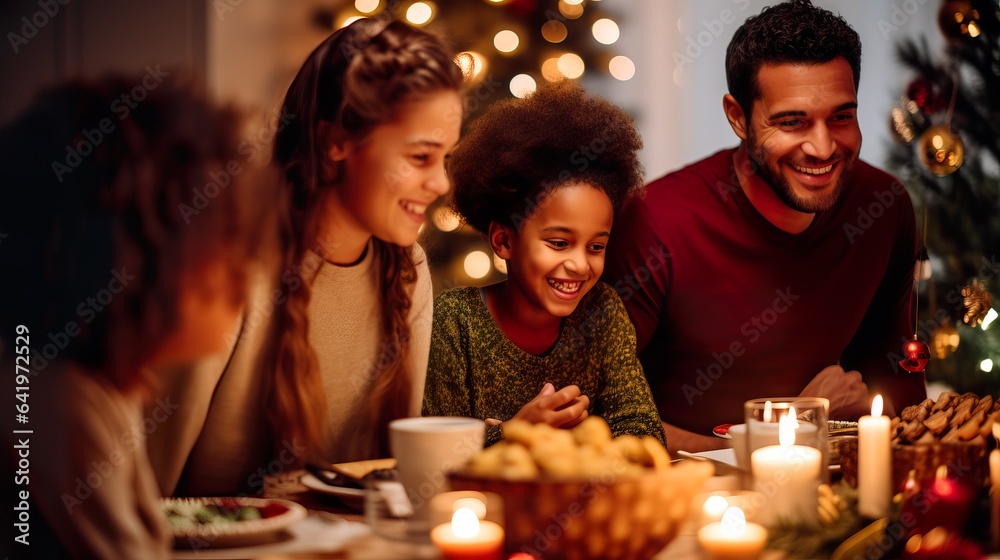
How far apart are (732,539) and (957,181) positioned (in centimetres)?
205

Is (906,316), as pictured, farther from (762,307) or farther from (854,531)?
(854,531)

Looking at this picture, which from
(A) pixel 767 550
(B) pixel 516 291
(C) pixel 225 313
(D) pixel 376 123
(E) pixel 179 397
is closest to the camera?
(A) pixel 767 550

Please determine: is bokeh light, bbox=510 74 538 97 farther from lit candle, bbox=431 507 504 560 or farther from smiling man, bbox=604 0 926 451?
lit candle, bbox=431 507 504 560

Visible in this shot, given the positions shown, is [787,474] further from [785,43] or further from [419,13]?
[785,43]

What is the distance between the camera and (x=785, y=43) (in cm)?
236

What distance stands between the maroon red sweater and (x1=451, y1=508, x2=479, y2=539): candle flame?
1277mm

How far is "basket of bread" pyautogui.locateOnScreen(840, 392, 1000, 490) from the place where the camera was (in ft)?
4.86

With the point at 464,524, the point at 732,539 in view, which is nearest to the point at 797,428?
the point at 732,539

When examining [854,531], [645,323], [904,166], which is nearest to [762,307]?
[645,323]

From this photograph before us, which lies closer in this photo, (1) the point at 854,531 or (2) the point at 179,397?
(1) the point at 854,531

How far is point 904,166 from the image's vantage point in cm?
266

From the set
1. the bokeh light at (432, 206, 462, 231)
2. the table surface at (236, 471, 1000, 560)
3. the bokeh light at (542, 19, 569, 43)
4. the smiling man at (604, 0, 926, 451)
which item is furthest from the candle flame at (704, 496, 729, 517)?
the bokeh light at (542, 19, 569, 43)

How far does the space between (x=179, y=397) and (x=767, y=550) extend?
3.31ft

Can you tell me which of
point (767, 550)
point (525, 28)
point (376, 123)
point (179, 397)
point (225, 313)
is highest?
point (525, 28)
